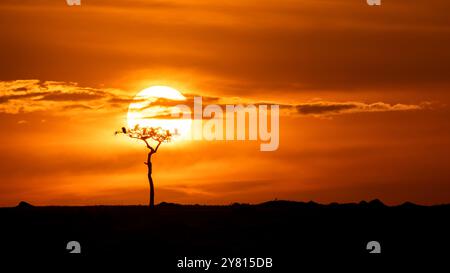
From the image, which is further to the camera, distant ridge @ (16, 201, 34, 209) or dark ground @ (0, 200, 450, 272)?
distant ridge @ (16, 201, 34, 209)

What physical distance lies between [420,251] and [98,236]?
20481mm

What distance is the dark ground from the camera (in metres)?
70.8

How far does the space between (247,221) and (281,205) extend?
5.88 m

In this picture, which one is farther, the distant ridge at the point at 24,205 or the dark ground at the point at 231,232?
the distant ridge at the point at 24,205

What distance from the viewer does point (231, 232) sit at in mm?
76125

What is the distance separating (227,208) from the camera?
8294 cm

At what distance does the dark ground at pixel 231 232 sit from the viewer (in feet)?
232

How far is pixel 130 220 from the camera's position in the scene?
79188mm
